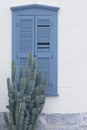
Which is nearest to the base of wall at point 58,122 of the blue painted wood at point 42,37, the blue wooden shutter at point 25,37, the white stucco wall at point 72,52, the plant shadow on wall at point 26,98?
the white stucco wall at point 72,52

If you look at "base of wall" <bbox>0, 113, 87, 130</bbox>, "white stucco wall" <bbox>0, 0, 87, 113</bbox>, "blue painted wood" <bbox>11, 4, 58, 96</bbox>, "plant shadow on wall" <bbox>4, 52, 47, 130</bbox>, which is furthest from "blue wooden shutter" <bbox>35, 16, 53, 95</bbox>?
"base of wall" <bbox>0, 113, 87, 130</bbox>

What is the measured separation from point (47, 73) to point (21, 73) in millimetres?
548

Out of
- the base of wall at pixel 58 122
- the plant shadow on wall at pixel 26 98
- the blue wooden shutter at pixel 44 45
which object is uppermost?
the blue wooden shutter at pixel 44 45

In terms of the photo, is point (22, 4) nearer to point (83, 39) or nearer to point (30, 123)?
point (83, 39)

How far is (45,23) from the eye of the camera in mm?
8656

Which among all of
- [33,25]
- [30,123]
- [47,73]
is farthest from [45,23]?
[30,123]

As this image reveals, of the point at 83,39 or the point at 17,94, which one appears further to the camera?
the point at 83,39

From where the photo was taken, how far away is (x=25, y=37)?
8.66m

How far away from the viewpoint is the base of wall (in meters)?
8.66

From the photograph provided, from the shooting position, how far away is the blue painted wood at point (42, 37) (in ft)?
28.2

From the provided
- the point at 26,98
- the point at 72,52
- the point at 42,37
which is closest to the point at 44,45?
the point at 42,37

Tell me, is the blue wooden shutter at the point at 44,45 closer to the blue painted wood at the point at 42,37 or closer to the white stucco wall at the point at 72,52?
the blue painted wood at the point at 42,37

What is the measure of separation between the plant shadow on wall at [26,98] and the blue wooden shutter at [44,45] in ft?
0.89

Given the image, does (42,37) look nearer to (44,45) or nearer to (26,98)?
(44,45)
